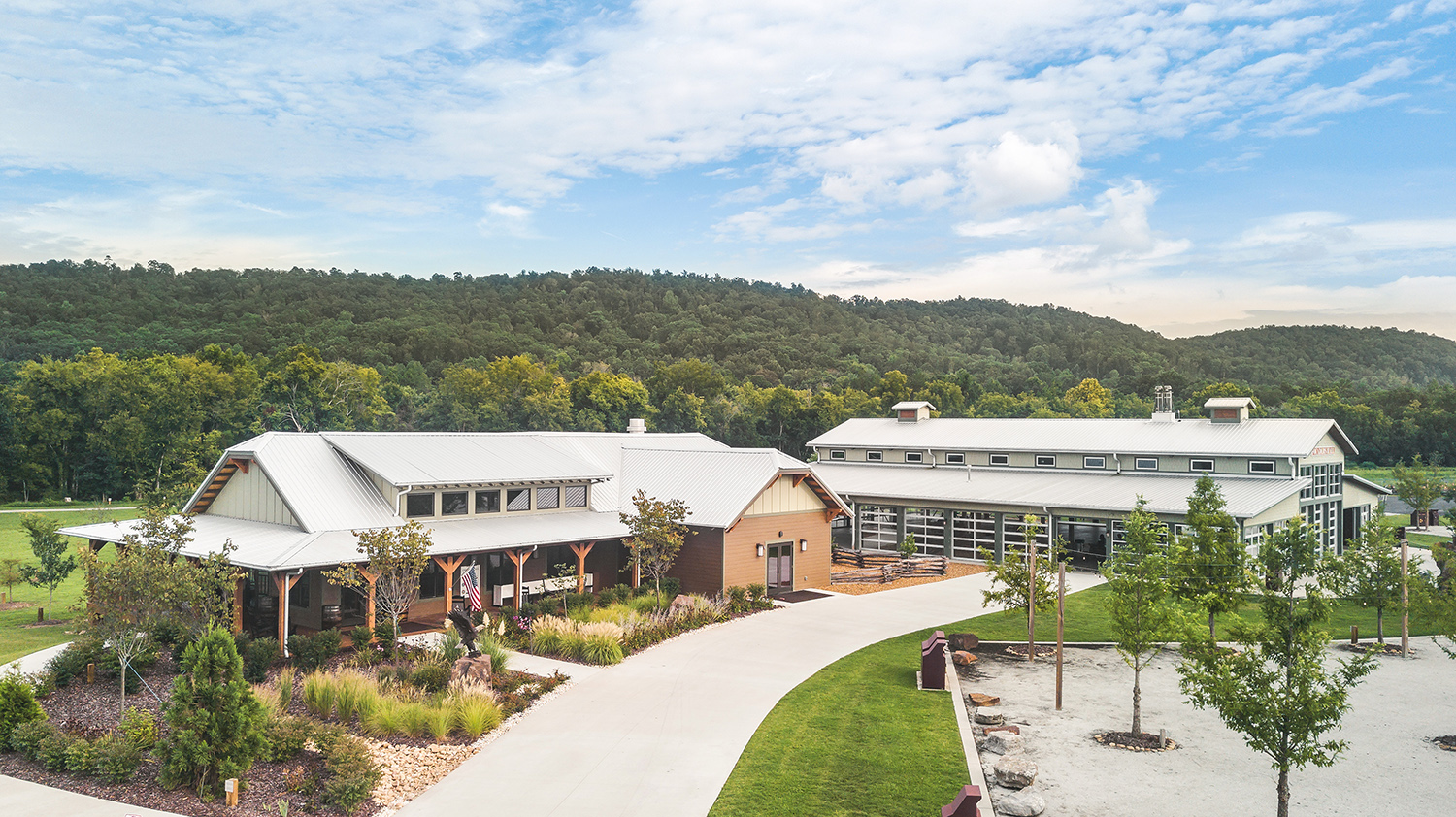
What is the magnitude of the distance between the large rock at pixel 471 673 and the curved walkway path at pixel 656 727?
133cm

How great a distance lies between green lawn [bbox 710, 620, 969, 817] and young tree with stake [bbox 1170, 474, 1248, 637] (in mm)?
7073

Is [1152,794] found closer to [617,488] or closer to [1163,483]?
[617,488]

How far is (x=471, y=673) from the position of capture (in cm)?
1694

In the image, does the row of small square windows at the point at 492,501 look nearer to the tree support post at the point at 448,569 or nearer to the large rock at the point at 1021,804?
the tree support post at the point at 448,569

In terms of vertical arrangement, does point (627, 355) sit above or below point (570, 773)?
above

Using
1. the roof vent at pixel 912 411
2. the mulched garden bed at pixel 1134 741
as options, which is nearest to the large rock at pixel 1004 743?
the mulched garden bed at pixel 1134 741

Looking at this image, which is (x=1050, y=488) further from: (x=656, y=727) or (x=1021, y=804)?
(x=1021, y=804)

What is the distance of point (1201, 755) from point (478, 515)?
18.1m

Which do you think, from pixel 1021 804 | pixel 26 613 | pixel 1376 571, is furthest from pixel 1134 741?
pixel 26 613

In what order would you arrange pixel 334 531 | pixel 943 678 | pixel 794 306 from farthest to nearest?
pixel 794 306, pixel 334 531, pixel 943 678

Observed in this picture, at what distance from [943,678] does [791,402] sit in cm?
5774

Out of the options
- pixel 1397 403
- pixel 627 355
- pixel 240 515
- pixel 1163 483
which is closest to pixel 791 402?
pixel 627 355

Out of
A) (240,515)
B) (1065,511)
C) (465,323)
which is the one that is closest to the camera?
(240,515)

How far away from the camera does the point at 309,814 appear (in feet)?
36.7
